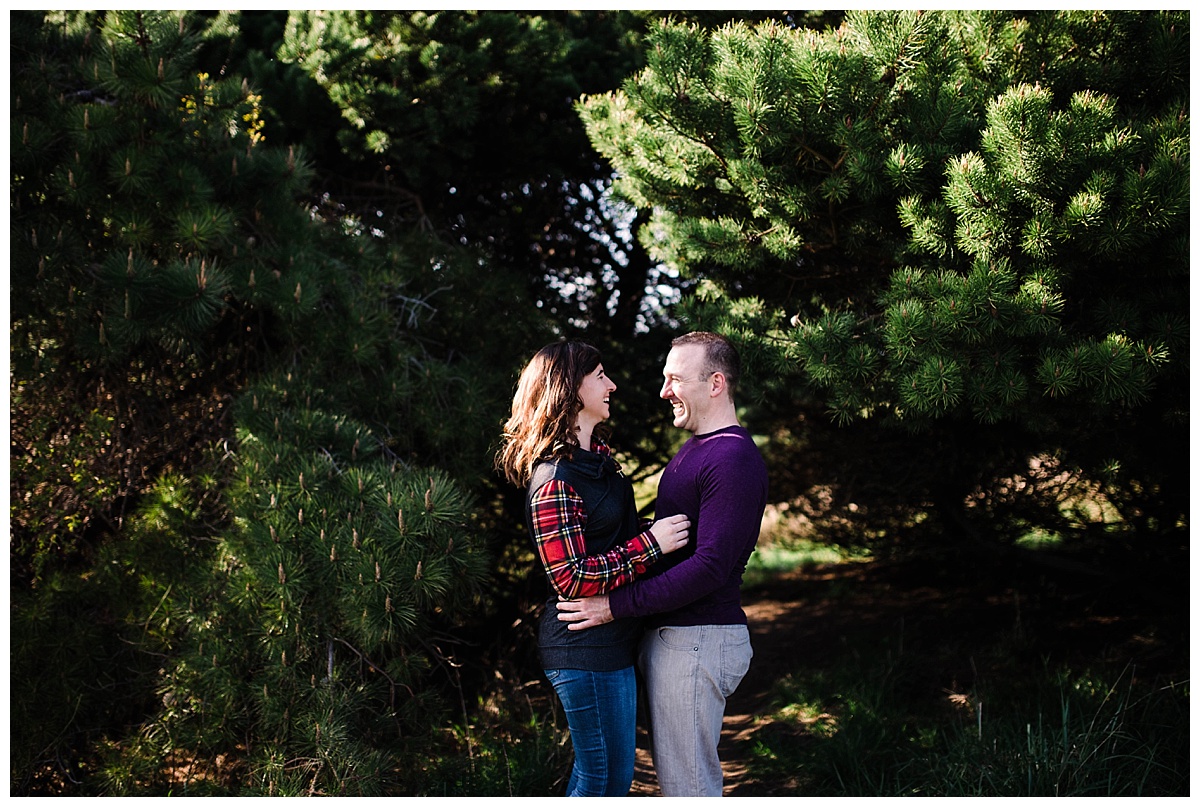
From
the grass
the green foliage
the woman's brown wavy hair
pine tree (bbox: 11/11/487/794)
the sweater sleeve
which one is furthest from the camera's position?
the grass

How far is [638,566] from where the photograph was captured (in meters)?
2.14

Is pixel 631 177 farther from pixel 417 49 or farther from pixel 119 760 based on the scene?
pixel 119 760

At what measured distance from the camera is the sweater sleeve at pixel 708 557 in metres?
2.08

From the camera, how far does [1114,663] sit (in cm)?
425

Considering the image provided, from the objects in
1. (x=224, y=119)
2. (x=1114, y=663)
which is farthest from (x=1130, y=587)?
(x=224, y=119)

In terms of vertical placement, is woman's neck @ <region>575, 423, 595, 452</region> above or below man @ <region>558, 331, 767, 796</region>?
above

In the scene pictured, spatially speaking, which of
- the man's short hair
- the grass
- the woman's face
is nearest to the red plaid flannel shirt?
the woman's face

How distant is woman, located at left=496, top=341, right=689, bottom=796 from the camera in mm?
2102

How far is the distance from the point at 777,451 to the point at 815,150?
10.7 feet

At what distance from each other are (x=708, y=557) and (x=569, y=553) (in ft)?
1.09

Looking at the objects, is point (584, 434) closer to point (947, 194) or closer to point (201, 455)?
point (947, 194)

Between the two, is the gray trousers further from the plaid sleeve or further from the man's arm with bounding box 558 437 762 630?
the plaid sleeve

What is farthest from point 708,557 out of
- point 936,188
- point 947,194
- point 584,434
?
point 936,188

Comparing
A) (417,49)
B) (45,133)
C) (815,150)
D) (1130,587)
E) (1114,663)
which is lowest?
(1114,663)
